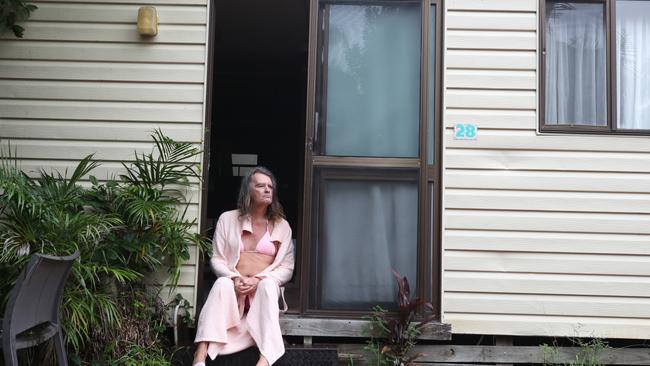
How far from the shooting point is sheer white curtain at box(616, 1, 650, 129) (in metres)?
4.07

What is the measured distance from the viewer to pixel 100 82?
4.05 m

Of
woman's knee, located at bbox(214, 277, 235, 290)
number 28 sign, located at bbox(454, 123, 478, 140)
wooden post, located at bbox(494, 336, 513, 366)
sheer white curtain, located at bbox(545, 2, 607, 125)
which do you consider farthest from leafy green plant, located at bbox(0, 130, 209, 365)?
sheer white curtain, located at bbox(545, 2, 607, 125)

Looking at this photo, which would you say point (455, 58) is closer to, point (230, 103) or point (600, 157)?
point (600, 157)

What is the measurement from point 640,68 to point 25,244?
3774mm

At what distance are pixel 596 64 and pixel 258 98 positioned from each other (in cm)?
585

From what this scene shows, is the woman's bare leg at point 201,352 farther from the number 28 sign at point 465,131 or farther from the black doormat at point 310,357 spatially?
the number 28 sign at point 465,131

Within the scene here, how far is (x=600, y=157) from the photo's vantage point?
3975mm

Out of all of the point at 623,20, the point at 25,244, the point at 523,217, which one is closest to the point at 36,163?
the point at 25,244

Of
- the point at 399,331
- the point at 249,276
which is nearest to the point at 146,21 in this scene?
the point at 249,276

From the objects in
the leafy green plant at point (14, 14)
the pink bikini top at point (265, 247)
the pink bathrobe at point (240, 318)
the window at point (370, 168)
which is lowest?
the pink bathrobe at point (240, 318)

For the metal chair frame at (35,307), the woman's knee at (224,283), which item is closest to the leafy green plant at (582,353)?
the woman's knee at (224,283)

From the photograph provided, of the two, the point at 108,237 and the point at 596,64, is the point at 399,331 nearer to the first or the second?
the point at 108,237

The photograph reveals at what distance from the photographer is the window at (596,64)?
4059 mm

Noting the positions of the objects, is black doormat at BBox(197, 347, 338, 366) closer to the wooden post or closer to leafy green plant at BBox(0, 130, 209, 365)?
leafy green plant at BBox(0, 130, 209, 365)
